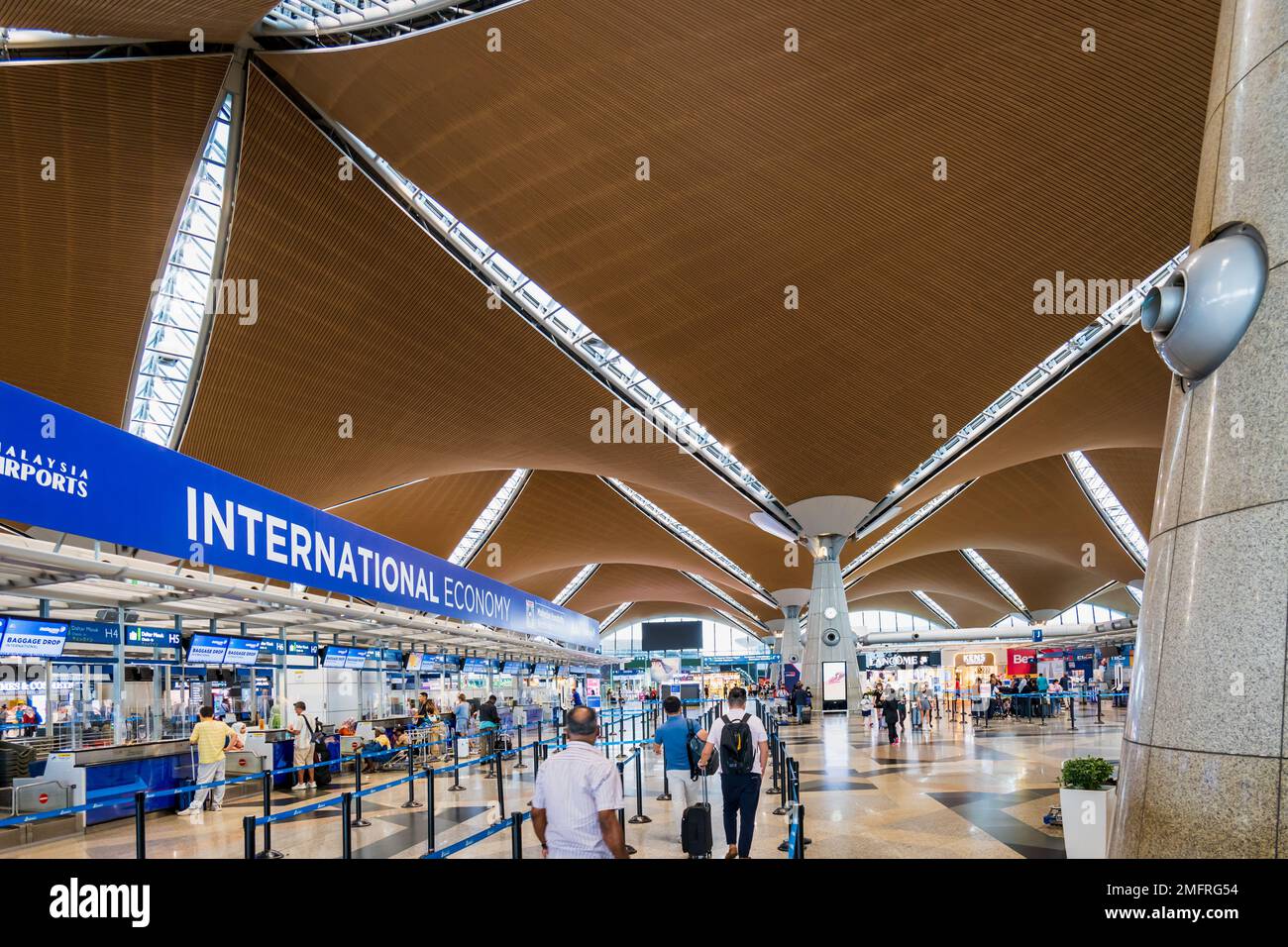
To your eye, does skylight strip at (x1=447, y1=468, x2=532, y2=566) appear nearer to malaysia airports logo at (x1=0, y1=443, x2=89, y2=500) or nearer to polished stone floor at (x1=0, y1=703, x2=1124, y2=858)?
polished stone floor at (x1=0, y1=703, x2=1124, y2=858)

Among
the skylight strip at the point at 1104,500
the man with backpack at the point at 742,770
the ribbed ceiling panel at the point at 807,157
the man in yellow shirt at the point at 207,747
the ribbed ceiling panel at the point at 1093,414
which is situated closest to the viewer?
the man with backpack at the point at 742,770

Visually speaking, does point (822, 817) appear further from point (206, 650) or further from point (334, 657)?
point (334, 657)

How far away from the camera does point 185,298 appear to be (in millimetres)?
21203

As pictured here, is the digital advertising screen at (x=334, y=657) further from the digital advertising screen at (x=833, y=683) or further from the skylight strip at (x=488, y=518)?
the skylight strip at (x=488, y=518)

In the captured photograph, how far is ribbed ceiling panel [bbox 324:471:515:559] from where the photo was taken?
1626 inches

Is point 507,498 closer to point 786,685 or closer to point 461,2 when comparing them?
point 786,685

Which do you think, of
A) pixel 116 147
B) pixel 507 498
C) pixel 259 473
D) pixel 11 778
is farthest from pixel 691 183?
pixel 507 498

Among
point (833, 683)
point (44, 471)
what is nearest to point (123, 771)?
point (44, 471)

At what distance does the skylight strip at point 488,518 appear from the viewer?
45.0 m

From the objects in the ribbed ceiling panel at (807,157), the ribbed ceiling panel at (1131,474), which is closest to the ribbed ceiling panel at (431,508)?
the ribbed ceiling panel at (807,157)

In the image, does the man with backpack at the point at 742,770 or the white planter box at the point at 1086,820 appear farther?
the man with backpack at the point at 742,770

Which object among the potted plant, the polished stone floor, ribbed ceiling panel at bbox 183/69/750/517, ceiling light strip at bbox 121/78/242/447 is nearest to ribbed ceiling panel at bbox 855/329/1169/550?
ribbed ceiling panel at bbox 183/69/750/517

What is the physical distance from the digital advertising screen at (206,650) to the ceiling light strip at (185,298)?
447 cm

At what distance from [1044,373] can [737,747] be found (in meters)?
22.8
